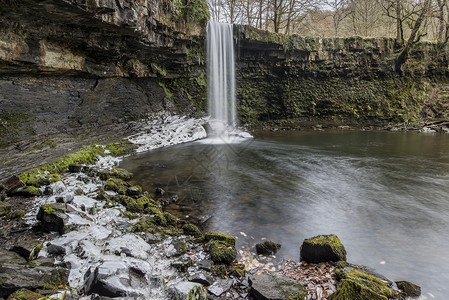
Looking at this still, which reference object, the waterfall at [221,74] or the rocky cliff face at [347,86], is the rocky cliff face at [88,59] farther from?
the rocky cliff face at [347,86]

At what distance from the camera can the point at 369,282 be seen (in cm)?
324

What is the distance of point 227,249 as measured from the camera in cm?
402

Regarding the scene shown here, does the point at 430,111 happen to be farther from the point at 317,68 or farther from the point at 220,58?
the point at 220,58

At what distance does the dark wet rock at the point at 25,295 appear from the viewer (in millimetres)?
2347

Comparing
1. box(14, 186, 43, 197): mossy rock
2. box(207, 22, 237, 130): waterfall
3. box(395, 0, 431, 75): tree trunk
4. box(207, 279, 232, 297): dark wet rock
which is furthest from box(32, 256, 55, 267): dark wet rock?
box(395, 0, 431, 75): tree trunk

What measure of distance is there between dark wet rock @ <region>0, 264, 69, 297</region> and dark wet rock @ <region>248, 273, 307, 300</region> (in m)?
2.29

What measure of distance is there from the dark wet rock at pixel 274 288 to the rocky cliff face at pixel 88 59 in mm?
8504

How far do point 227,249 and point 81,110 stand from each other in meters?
10.5

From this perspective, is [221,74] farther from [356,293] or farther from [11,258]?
[356,293]

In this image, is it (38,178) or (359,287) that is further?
(38,178)

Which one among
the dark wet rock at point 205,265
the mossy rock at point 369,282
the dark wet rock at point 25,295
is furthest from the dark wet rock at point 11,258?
the mossy rock at point 369,282

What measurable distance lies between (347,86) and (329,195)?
57.3ft

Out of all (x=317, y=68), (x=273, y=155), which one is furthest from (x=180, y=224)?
(x=317, y=68)

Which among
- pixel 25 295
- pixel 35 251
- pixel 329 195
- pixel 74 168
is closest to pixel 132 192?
pixel 74 168
